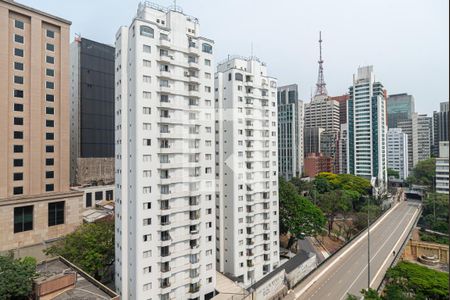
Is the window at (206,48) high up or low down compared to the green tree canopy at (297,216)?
up

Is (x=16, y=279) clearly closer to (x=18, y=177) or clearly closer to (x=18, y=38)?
(x=18, y=177)

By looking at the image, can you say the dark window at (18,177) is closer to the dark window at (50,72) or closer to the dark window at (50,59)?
the dark window at (50,72)

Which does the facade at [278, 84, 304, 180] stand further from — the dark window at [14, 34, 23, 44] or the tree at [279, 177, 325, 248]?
the dark window at [14, 34, 23, 44]

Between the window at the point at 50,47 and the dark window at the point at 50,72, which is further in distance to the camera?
the window at the point at 50,47

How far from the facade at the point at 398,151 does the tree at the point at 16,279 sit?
80708 millimetres

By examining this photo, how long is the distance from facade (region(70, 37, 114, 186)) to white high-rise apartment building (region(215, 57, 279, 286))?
21.7 metres

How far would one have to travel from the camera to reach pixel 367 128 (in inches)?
2436

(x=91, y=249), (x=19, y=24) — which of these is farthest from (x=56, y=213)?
(x=19, y=24)

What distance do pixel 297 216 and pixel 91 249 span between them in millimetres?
20390

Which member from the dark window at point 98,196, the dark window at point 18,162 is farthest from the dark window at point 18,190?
the dark window at point 98,196

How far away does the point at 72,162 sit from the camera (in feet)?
125

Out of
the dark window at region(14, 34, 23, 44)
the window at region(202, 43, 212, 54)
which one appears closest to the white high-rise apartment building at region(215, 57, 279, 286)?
the window at region(202, 43, 212, 54)

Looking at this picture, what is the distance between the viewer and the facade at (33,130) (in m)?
24.4

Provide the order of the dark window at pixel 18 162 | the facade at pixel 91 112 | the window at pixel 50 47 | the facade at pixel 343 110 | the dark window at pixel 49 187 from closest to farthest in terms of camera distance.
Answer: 1. the dark window at pixel 18 162
2. the dark window at pixel 49 187
3. the window at pixel 50 47
4. the facade at pixel 91 112
5. the facade at pixel 343 110
